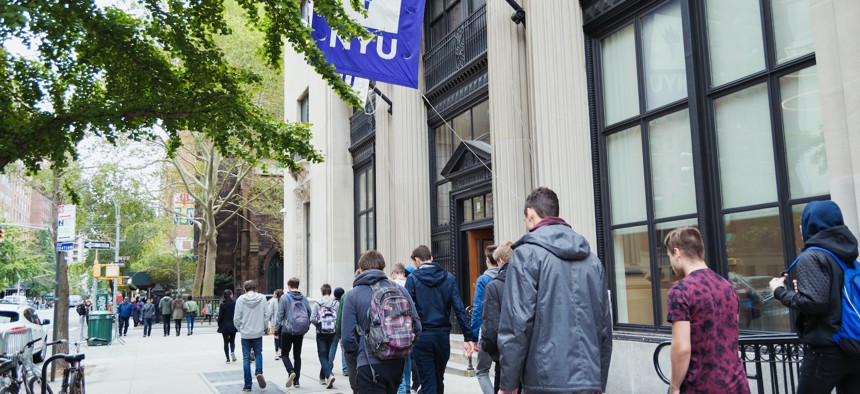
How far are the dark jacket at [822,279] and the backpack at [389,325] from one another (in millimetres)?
3056

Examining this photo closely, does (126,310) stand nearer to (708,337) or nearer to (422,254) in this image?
(422,254)

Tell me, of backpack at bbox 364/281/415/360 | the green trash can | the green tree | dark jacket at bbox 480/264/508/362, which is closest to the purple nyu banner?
the green tree

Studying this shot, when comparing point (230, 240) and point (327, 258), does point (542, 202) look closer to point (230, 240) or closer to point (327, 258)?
point (327, 258)

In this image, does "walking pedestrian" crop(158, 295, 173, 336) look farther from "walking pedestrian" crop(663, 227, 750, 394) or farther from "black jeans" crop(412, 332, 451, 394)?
"walking pedestrian" crop(663, 227, 750, 394)

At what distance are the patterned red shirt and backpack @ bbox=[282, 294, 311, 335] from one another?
307 inches

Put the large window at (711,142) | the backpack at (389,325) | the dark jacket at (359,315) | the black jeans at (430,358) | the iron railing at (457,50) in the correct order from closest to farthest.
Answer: the backpack at (389,325)
the dark jacket at (359,315)
the large window at (711,142)
the black jeans at (430,358)
the iron railing at (457,50)

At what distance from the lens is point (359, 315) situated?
6129mm

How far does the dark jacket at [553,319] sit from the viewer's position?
3.52 meters

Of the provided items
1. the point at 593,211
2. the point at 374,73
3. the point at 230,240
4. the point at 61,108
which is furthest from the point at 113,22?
→ the point at 230,240

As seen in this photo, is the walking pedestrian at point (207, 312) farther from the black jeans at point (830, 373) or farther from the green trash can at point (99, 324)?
the black jeans at point (830, 373)

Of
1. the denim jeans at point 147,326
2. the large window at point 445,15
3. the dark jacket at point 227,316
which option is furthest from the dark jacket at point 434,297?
the denim jeans at point 147,326

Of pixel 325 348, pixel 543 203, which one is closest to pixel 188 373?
pixel 325 348

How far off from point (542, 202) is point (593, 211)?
5785mm

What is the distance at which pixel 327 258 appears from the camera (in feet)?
67.7
